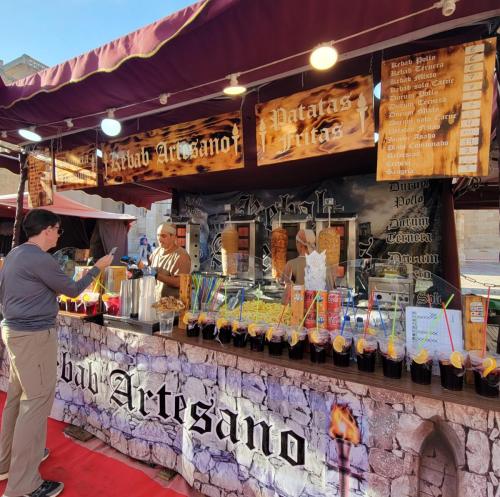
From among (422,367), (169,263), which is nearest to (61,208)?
(169,263)

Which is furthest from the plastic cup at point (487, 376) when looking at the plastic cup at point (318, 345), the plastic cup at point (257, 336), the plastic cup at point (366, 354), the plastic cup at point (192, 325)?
the plastic cup at point (192, 325)

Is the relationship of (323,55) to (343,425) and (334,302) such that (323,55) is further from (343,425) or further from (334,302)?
(343,425)

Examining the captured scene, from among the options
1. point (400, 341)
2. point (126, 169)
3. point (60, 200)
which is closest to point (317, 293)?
point (400, 341)

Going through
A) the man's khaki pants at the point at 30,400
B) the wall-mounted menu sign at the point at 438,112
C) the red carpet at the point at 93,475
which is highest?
the wall-mounted menu sign at the point at 438,112

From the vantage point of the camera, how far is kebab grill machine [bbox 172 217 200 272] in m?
5.69

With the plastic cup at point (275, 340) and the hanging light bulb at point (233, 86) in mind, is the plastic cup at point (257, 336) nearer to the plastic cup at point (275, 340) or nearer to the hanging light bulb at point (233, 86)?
the plastic cup at point (275, 340)

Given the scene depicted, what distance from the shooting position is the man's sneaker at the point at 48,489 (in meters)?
1.84

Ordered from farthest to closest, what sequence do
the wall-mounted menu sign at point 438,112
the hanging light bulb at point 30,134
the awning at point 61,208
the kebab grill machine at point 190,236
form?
the awning at point 61,208 < the kebab grill machine at point 190,236 < the hanging light bulb at point 30,134 < the wall-mounted menu sign at point 438,112

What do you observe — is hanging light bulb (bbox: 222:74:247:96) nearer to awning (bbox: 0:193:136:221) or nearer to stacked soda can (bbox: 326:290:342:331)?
stacked soda can (bbox: 326:290:342:331)

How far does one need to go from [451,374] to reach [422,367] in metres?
0.11

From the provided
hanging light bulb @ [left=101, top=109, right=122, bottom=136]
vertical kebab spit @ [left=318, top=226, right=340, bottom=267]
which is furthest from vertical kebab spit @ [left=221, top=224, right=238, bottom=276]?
hanging light bulb @ [left=101, top=109, right=122, bottom=136]

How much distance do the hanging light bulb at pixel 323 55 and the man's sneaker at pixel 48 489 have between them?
9.64ft

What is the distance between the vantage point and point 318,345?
1679 mm

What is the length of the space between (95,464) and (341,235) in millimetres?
3523
